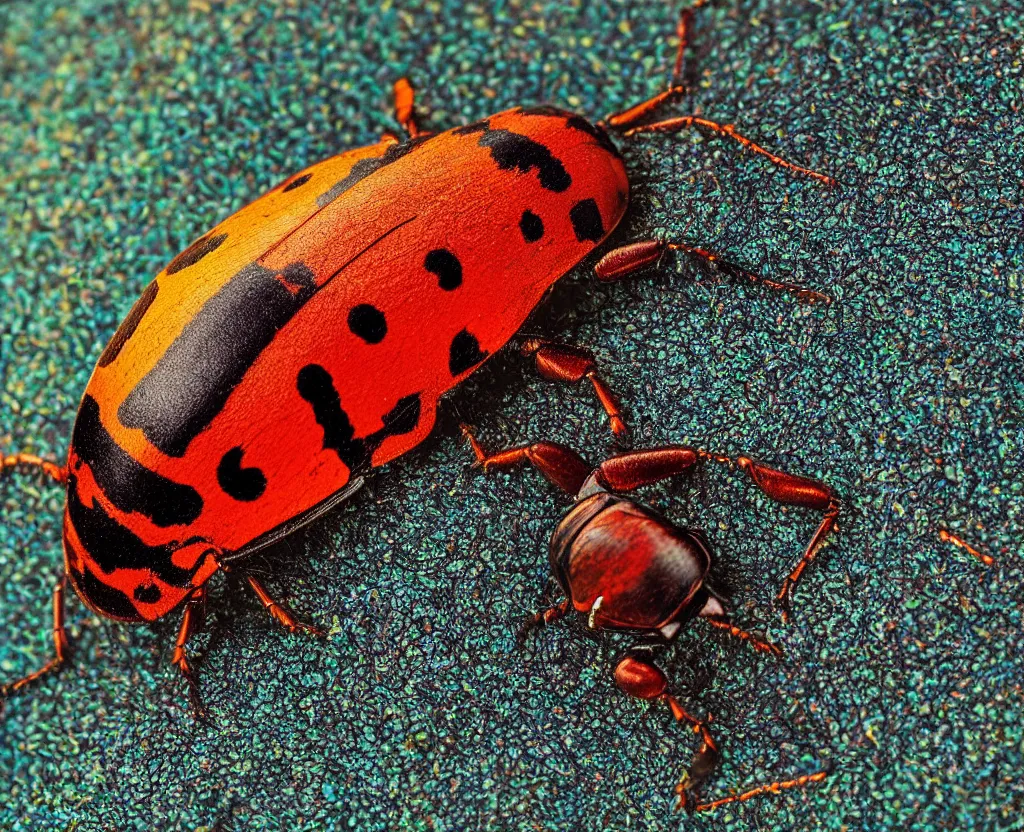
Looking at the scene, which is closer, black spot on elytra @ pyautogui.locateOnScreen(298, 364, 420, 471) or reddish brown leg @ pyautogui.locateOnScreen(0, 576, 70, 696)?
black spot on elytra @ pyautogui.locateOnScreen(298, 364, 420, 471)

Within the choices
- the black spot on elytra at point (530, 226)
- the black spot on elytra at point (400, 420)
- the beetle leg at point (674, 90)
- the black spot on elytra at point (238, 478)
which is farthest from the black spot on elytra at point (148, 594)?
the beetle leg at point (674, 90)

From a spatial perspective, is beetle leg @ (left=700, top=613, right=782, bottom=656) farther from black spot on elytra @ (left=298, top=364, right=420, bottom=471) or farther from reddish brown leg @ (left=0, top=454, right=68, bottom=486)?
reddish brown leg @ (left=0, top=454, right=68, bottom=486)

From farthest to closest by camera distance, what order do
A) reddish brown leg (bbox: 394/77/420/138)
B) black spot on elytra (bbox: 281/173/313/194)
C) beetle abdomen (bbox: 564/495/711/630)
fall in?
reddish brown leg (bbox: 394/77/420/138), black spot on elytra (bbox: 281/173/313/194), beetle abdomen (bbox: 564/495/711/630)

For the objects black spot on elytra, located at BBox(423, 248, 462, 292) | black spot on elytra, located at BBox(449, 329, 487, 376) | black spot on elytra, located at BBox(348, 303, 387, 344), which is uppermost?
black spot on elytra, located at BBox(423, 248, 462, 292)

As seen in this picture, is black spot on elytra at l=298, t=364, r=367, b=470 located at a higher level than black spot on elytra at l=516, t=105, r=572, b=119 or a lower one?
lower

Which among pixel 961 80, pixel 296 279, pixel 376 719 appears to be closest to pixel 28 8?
pixel 296 279

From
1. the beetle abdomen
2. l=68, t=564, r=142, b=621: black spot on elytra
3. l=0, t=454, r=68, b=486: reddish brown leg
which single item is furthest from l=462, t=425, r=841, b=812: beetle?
l=0, t=454, r=68, b=486: reddish brown leg

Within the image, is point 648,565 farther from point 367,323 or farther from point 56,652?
point 56,652

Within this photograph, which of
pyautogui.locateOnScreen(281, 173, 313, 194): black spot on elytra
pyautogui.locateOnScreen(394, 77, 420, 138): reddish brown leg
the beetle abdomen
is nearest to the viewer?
the beetle abdomen
